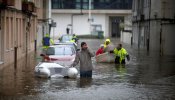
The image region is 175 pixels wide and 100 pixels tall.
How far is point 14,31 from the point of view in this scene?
30.6 meters

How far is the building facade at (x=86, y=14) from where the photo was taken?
90500 millimetres

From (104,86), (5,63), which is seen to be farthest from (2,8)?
(104,86)

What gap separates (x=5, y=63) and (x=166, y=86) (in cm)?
1063

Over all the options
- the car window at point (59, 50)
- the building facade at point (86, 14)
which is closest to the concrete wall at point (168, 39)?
the car window at point (59, 50)

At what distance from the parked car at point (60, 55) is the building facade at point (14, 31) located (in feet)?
7.41

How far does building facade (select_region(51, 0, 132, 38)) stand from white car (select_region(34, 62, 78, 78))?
6917cm

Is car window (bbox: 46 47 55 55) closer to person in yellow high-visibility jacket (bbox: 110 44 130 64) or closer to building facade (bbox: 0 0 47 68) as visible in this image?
building facade (bbox: 0 0 47 68)

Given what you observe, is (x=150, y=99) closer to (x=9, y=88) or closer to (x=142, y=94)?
(x=142, y=94)

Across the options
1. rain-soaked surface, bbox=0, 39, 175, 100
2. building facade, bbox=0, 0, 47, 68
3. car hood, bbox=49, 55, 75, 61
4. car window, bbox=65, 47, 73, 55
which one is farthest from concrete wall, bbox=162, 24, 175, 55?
car hood, bbox=49, 55, 75, 61

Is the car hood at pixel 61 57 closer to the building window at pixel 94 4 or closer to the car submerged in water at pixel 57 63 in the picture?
the car submerged in water at pixel 57 63

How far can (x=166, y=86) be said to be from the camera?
18.1m

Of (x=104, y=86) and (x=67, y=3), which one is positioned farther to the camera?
(x=67, y=3)

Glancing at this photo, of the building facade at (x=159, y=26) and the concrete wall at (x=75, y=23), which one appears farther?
the concrete wall at (x=75, y=23)

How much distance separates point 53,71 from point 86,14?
233ft
